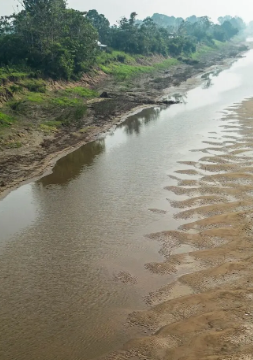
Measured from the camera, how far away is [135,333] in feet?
32.7

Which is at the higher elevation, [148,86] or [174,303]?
[148,86]

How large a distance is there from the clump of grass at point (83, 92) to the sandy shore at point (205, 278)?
83.1 ft

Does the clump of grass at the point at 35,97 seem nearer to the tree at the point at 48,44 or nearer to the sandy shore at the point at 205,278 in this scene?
the tree at the point at 48,44

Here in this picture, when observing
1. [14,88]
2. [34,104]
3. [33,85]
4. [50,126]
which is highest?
[33,85]

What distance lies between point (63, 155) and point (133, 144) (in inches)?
225

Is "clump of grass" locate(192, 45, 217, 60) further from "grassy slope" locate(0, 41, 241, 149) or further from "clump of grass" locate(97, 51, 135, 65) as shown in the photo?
"grassy slope" locate(0, 41, 241, 149)

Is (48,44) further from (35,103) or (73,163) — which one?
(73,163)

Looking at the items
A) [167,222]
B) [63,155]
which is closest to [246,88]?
[63,155]

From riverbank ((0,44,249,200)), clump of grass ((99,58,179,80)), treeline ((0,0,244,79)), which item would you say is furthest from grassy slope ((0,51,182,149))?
clump of grass ((99,58,179,80))

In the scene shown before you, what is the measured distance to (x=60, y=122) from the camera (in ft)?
103

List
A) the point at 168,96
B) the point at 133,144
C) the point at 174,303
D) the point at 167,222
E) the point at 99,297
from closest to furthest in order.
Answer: the point at 174,303 < the point at 99,297 < the point at 167,222 < the point at 133,144 < the point at 168,96

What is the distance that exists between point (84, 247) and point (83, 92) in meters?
32.7

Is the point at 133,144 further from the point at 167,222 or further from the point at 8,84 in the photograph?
the point at 8,84

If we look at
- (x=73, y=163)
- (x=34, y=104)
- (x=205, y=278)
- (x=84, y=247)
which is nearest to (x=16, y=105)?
(x=34, y=104)
